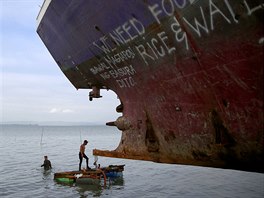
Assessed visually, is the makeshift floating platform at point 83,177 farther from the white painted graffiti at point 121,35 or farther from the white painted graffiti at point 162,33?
the white painted graffiti at point 121,35

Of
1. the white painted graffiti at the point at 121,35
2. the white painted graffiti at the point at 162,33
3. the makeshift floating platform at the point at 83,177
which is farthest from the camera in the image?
the makeshift floating platform at the point at 83,177

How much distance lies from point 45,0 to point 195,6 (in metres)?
4.51

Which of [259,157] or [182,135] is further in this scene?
[182,135]

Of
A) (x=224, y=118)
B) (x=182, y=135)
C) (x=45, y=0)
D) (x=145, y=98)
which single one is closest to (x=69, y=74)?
(x=45, y=0)

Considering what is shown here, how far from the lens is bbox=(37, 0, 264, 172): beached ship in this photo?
2.97 m

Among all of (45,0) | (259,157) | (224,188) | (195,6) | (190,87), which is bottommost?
(224,188)

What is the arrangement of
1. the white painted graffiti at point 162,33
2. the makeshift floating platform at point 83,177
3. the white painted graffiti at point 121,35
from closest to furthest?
the white painted graffiti at point 162,33, the white painted graffiti at point 121,35, the makeshift floating platform at point 83,177

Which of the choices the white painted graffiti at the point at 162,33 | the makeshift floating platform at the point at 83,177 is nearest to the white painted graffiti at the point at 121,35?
the white painted graffiti at the point at 162,33

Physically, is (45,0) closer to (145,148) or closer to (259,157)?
(145,148)

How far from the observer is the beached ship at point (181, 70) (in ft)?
9.75

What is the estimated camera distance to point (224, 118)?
351cm

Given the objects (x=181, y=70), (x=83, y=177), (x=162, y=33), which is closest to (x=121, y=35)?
(x=162, y=33)

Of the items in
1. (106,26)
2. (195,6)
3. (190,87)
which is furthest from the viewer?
(106,26)

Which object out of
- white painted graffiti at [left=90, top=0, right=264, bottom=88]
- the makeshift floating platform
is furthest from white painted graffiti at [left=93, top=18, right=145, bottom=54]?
the makeshift floating platform
